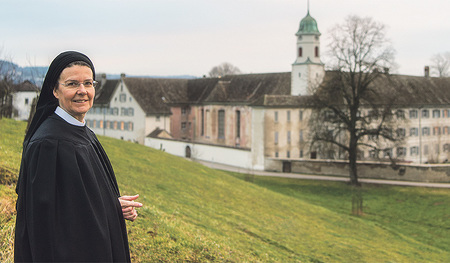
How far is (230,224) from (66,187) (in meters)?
10.9

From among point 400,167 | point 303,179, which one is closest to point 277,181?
point 303,179

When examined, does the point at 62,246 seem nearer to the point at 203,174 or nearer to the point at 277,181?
the point at 203,174

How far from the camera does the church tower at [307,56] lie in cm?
5462

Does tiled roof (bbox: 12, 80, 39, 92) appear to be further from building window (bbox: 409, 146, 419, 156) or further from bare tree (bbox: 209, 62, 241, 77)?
bare tree (bbox: 209, 62, 241, 77)

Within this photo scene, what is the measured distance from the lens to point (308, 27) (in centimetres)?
5506

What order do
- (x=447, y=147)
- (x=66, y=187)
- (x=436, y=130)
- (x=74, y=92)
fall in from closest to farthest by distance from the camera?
(x=66, y=187) → (x=74, y=92) → (x=436, y=130) → (x=447, y=147)

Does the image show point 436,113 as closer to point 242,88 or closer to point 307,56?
point 307,56

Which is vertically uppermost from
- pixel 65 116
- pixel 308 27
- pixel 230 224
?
pixel 308 27

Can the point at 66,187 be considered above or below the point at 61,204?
above

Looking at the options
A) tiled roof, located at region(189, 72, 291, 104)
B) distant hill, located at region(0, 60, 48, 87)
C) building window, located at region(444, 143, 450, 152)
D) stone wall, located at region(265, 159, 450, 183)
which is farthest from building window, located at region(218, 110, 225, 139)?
distant hill, located at region(0, 60, 48, 87)

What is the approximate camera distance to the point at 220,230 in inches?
503

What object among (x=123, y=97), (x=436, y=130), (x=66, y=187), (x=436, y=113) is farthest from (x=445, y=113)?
(x=66, y=187)

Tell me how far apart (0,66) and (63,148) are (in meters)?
18.3

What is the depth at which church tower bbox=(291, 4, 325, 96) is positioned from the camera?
54.6 meters
